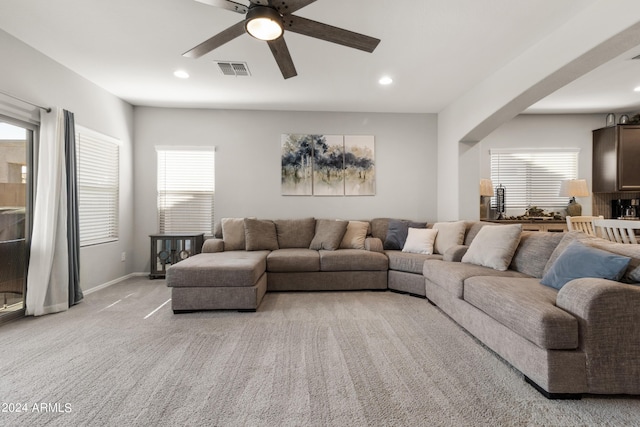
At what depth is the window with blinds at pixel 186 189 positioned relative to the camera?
5.11m

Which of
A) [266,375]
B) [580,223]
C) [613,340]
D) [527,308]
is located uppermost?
[580,223]

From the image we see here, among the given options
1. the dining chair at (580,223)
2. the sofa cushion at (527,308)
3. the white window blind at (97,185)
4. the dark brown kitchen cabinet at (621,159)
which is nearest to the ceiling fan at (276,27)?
the sofa cushion at (527,308)

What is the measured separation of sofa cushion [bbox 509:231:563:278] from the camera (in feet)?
9.24

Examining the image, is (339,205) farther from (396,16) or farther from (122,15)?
(122,15)

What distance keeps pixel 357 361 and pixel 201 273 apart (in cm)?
186

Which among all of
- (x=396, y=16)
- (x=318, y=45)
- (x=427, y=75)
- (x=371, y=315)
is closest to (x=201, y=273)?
(x=371, y=315)

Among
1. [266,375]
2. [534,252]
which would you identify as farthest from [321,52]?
[266,375]

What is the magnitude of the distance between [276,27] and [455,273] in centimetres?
256

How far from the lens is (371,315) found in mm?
3189

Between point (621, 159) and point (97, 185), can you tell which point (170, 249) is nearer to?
point (97, 185)

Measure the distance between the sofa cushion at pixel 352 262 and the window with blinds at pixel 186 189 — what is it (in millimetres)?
2208

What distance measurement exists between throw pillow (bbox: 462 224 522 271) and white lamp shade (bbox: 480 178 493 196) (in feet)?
6.22

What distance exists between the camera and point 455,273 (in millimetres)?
2963

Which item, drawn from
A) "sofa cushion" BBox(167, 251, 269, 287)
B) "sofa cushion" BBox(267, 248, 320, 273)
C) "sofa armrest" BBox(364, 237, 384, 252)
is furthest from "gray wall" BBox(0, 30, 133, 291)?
"sofa armrest" BBox(364, 237, 384, 252)
